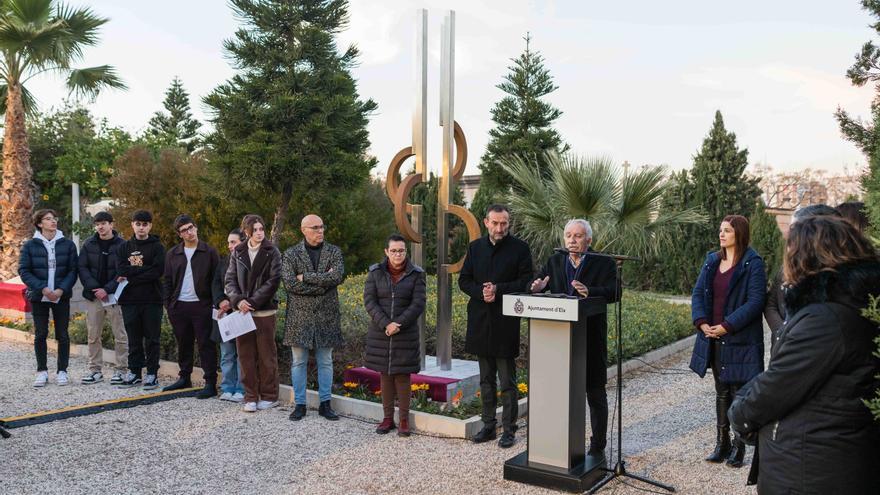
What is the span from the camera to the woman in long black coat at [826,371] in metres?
2.50

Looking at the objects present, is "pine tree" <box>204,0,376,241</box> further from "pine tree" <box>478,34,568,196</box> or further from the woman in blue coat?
the woman in blue coat

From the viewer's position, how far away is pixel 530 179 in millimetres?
13805

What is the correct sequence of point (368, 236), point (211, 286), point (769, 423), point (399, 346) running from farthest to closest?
point (368, 236)
point (211, 286)
point (399, 346)
point (769, 423)

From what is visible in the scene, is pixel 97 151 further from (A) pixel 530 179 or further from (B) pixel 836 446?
(B) pixel 836 446

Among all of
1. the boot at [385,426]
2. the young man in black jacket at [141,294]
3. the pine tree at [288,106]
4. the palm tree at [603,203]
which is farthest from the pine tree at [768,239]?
the young man in black jacket at [141,294]

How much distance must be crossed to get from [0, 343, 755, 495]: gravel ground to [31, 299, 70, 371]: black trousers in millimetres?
857

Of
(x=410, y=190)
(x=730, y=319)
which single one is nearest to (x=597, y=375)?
(x=730, y=319)

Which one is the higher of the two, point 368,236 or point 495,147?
point 495,147

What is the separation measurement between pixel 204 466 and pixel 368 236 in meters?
15.3

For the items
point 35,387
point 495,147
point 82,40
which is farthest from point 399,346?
point 495,147

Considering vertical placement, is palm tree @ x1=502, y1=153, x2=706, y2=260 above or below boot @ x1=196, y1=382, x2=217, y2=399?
above

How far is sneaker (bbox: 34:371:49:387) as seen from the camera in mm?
7659

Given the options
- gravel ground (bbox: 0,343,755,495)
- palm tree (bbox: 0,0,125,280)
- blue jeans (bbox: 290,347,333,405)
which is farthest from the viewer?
palm tree (bbox: 0,0,125,280)

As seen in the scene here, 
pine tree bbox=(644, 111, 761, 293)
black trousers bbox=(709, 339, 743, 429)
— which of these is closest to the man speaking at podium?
black trousers bbox=(709, 339, 743, 429)
